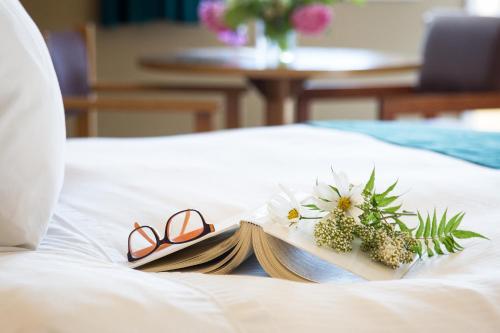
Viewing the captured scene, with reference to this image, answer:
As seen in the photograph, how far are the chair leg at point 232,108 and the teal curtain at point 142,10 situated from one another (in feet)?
4.70

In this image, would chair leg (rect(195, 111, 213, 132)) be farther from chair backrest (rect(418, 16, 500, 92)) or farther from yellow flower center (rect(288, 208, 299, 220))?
yellow flower center (rect(288, 208, 299, 220))

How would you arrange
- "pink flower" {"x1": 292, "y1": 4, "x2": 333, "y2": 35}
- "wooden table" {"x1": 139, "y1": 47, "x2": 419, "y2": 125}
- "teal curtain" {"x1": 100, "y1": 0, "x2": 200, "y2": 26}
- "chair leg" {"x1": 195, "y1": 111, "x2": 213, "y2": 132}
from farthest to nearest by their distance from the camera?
1. "teal curtain" {"x1": 100, "y1": 0, "x2": 200, "y2": 26}
2. "pink flower" {"x1": 292, "y1": 4, "x2": 333, "y2": 35}
3. "wooden table" {"x1": 139, "y1": 47, "x2": 419, "y2": 125}
4. "chair leg" {"x1": 195, "y1": 111, "x2": 213, "y2": 132}

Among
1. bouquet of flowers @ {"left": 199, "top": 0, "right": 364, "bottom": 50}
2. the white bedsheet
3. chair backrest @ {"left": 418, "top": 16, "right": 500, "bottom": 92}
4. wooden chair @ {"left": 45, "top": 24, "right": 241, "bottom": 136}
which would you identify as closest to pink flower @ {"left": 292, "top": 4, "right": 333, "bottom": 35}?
bouquet of flowers @ {"left": 199, "top": 0, "right": 364, "bottom": 50}

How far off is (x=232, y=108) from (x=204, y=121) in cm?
95

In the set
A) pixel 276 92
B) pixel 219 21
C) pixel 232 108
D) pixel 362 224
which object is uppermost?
pixel 219 21

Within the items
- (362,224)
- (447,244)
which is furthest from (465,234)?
(362,224)

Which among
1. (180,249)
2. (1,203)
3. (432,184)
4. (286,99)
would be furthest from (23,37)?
(286,99)

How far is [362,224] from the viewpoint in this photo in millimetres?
1087

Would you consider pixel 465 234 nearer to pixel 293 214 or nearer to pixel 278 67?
pixel 293 214

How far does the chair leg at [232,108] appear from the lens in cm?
396

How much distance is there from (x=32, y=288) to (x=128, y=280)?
4.3 inches

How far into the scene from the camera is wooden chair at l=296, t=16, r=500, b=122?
3.56 m

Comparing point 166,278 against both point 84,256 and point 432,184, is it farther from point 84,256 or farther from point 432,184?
point 432,184

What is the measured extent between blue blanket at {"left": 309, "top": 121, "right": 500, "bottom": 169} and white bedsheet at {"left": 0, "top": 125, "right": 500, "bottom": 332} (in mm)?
70
